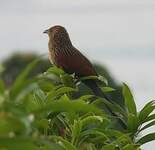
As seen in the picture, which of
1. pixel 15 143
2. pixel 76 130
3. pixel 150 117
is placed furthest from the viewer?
pixel 150 117

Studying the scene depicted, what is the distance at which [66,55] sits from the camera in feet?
14.4

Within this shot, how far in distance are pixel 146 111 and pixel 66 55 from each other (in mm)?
2070

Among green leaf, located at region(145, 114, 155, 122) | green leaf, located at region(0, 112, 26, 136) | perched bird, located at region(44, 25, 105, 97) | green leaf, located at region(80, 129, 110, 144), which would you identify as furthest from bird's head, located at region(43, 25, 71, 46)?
green leaf, located at region(0, 112, 26, 136)

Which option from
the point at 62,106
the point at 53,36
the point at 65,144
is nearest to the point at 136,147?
the point at 65,144

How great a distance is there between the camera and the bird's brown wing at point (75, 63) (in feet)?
13.0

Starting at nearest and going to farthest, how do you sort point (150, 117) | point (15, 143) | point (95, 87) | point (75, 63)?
1. point (15, 143)
2. point (150, 117)
3. point (95, 87)
4. point (75, 63)

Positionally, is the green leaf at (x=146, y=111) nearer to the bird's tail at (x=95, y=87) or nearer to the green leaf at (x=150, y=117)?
the green leaf at (x=150, y=117)

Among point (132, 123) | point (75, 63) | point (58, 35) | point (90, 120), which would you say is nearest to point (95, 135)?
point (90, 120)

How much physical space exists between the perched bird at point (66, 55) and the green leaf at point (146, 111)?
1391 mm

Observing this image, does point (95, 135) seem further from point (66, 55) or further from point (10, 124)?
point (66, 55)

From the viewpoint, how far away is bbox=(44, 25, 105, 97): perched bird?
4.01 meters

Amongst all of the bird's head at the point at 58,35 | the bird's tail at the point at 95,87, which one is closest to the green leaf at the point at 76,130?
the bird's tail at the point at 95,87

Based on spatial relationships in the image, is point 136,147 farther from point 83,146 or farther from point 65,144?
point 65,144

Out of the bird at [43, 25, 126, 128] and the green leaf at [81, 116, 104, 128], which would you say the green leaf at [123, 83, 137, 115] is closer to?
the green leaf at [81, 116, 104, 128]
